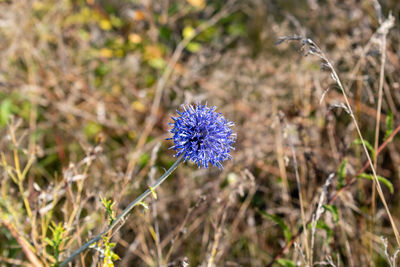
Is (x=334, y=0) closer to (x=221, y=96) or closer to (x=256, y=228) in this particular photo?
(x=221, y=96)

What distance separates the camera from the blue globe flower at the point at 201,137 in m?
1.40

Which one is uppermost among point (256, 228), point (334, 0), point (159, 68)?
point (334, 0)

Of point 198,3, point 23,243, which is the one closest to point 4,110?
point 23,243

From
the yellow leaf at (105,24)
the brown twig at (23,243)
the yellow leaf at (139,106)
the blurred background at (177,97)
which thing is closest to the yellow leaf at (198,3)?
the blurred background at (177,97)

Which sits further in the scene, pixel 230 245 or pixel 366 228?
pixel 230 245

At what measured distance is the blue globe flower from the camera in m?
1.40

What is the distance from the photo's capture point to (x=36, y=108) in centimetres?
349

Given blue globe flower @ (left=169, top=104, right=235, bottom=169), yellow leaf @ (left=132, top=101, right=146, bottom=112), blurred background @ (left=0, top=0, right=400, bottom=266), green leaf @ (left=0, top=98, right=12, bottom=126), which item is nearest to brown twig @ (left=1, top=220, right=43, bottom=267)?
blue globe flower @ (left=169, top=104, right=235, bottom=169)

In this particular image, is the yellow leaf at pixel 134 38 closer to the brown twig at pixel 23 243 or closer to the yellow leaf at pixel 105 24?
the yellow leaf at pixel 105 24

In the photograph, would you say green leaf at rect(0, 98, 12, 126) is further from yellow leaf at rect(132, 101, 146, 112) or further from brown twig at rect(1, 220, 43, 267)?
brown twig at rect(1, 220, 43, 267)

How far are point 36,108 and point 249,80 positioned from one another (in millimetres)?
2067

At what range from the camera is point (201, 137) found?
1452 millimetres

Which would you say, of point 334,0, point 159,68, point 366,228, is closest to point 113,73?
point 159,68

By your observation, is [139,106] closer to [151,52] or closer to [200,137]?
[151,52]
